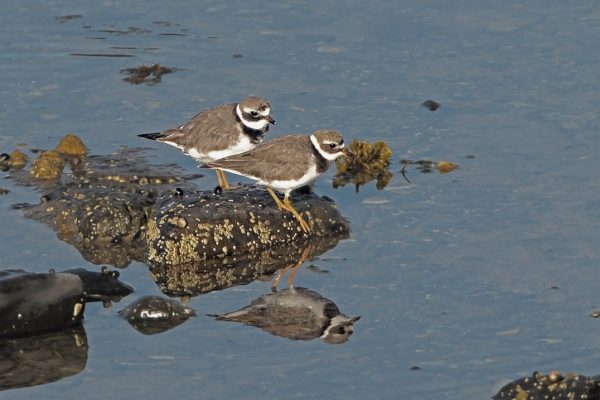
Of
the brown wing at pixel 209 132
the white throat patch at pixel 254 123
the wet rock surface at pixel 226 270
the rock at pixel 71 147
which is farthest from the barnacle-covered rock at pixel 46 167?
the wet rock surface at pixel 226 270

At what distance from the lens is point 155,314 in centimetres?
1404

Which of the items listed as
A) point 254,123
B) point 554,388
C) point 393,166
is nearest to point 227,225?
point 254,123

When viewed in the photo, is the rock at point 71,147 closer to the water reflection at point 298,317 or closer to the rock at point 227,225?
the rock at point 227,225

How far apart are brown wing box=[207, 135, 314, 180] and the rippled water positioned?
45.1 inches

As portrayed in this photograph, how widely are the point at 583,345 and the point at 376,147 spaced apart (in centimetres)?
569

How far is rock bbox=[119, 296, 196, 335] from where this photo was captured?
45.8ft

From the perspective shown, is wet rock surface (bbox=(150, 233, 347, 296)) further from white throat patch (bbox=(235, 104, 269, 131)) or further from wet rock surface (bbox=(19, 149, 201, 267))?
white throat patch (bbox=(235, 104, 269, 131))

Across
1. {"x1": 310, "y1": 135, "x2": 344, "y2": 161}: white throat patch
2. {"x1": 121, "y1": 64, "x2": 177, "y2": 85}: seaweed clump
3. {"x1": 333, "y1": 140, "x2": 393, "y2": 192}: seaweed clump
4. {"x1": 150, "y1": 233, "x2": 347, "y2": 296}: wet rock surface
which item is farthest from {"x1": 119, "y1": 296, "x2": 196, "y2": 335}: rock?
{"x1": 121, "y1": 64, "x2": 177, "y2": 85}: seaweed clump

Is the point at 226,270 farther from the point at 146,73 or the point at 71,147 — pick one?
the point at 146,73

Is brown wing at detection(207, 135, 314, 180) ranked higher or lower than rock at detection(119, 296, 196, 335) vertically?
higher

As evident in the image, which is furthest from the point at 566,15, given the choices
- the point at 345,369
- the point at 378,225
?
the point at 345,369

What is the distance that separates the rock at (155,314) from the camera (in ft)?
45.8

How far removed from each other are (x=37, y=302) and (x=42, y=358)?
2.25ft

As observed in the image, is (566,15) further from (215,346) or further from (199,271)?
(215,346)
